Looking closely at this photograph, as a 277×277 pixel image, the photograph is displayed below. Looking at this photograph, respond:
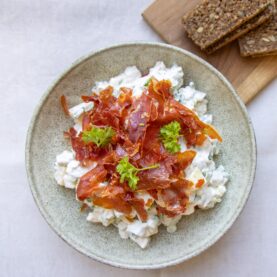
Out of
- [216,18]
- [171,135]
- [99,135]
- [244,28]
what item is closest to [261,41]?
[244,28]

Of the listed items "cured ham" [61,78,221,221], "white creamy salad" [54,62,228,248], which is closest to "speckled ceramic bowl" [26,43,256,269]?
"white creamy salad" [54,62,228,248]

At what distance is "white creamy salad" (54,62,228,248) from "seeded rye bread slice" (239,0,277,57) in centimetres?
35

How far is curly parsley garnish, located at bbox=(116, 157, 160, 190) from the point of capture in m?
2.13

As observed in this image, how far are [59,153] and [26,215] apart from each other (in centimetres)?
42

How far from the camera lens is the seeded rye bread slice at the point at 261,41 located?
246 cm

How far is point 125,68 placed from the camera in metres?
2.47

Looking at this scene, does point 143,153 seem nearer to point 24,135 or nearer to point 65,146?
point 65,146

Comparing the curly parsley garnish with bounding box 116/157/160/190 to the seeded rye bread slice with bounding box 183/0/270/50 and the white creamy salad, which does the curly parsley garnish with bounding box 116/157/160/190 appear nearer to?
the white creamy salad

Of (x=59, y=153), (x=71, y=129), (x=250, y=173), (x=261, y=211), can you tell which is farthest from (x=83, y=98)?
(x=261, y=211)

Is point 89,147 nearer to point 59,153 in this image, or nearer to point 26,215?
point 59,153

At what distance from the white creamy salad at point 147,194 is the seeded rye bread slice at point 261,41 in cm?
35

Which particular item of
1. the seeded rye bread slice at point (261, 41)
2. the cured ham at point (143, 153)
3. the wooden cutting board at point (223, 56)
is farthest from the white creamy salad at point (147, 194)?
the seeded rye bread slice at point (261, 41)

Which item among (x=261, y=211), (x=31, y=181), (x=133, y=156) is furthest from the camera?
(x=261, y=211)

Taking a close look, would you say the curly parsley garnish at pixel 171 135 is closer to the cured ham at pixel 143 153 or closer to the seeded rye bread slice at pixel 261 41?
the cured ham at pixel 143 153
